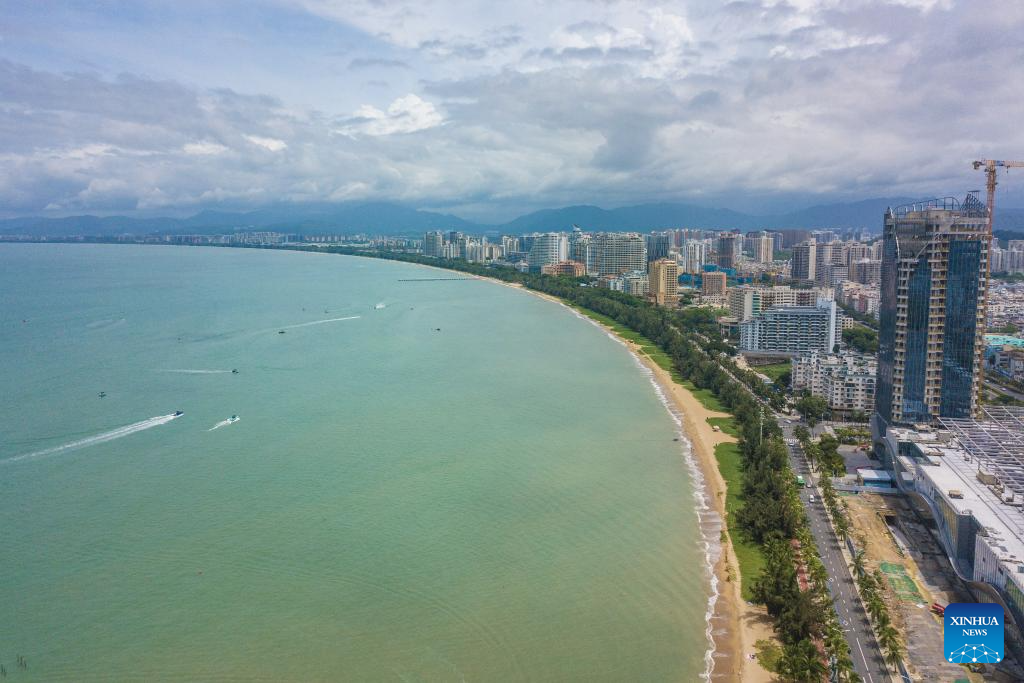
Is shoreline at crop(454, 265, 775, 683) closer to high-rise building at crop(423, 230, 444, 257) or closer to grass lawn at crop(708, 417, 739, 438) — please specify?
grass lawn at crop(708, 417, 739, 438)

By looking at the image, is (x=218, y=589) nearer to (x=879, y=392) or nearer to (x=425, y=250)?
(x=879, y=392)

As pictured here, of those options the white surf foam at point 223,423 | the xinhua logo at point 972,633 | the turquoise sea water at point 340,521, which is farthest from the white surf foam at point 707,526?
the white surf foam at point 223,423

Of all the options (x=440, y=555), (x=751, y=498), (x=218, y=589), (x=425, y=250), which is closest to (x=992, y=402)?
(x=751, y=498)

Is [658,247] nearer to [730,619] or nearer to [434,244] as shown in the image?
[434,244]

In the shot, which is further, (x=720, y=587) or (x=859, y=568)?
(x=720, y=587)

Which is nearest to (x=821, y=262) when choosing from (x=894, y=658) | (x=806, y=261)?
(x=806, y=261)

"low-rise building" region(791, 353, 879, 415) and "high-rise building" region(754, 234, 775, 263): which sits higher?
"high-rise building" region(754, 234, 775, 263)

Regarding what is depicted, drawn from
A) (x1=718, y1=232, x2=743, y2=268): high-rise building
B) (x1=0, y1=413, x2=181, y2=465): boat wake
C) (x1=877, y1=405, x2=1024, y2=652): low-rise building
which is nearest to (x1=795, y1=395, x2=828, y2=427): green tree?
(x1=877, y1=405, x2=1024, y2=652): low-rise building
